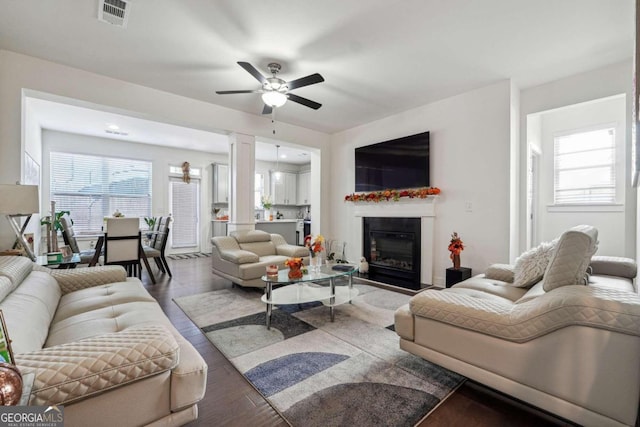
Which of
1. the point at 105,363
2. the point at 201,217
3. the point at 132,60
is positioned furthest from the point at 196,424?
Answer: the point at 201,217

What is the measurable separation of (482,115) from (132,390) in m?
4.49

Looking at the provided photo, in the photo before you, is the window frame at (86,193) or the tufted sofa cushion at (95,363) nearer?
the tufted sofa cushion at (95,363)

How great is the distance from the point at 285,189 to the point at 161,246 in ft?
15.9

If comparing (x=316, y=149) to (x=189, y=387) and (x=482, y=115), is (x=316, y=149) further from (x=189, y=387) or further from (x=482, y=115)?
(x=189, y=387)

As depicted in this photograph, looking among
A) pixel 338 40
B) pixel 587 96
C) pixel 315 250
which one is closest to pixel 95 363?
pixel 315 250

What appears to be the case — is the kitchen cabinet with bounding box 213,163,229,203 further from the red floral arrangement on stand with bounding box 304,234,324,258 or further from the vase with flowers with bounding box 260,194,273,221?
the red floral arrangement on stand with bounding box 304,234,324,258

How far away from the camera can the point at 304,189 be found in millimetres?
9320

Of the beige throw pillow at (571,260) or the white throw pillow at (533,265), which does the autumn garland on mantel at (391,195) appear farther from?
the beige throw pillow at (571,260)

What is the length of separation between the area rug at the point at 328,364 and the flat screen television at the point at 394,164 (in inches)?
88.2

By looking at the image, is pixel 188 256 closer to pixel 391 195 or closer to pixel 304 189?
pixel 304 189

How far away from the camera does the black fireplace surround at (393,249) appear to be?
173 inches

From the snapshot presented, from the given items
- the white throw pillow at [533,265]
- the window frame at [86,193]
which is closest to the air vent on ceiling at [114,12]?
the white throw pillow at [533,265]

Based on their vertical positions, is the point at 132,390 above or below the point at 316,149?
below

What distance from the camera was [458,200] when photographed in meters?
4.07
